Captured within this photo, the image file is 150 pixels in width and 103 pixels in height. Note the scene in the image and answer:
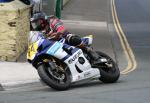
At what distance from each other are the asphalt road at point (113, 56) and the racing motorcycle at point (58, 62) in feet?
0.73

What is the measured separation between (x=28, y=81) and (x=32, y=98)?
2154mm

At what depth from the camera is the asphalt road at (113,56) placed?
9.61 m

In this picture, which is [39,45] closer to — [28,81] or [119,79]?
[28,81]

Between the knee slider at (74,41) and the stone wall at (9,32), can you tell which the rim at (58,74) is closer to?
the knee slider at (74,41)

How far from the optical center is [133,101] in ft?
30.3

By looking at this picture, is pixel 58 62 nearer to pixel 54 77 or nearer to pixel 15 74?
pixel 54 77

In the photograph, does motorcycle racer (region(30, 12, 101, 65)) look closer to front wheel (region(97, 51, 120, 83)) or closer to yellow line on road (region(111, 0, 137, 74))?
front wheel (region(97, 51, 120, 83))

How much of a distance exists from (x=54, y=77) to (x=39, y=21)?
1191mm

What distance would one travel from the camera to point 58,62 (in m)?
10.7

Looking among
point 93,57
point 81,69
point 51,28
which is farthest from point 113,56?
point 51,28

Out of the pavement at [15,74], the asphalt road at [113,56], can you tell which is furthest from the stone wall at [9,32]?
the asphalt road at [113,56]

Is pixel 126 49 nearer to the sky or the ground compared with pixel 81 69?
nearer to the ground

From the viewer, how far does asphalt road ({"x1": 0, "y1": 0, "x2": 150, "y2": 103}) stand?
31.5 ft

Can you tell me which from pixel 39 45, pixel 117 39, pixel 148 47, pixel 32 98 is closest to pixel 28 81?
pixel 39 45
